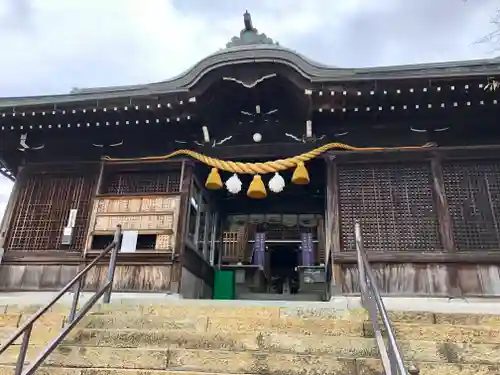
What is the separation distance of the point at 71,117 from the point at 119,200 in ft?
5.87

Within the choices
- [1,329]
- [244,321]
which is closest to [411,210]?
[244,321]

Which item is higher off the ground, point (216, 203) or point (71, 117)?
point (71, 117)

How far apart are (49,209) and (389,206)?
6.40m

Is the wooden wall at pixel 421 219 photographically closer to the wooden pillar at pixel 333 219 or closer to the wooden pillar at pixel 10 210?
the wooden pillar at pixel 333 219

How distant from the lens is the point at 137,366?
3.72 meters

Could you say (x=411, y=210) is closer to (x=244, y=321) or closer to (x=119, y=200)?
(x=244, y=321)

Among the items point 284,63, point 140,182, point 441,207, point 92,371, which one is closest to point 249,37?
point 284,63

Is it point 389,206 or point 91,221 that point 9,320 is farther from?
point 389,206

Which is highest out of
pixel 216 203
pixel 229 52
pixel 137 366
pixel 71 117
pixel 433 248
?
pixel 229 52

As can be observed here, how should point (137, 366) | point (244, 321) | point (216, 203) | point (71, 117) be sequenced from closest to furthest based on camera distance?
point (137, 366) → point (244, 321) → point (71, 117) → point (216, 203)

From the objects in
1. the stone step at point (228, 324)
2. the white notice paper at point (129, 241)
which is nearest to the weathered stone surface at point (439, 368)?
the stone step at point (228, 324)

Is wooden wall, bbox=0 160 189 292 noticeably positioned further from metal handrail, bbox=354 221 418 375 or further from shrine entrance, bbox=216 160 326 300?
metal handrail, bbox=354 221 418 375

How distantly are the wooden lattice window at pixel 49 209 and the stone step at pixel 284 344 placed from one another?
3663mm

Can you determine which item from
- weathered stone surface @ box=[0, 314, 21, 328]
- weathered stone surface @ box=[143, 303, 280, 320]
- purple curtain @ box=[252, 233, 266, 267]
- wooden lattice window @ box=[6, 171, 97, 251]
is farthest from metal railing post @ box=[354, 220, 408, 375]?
purple curtain @ box=[252, 233, 266, 267]
